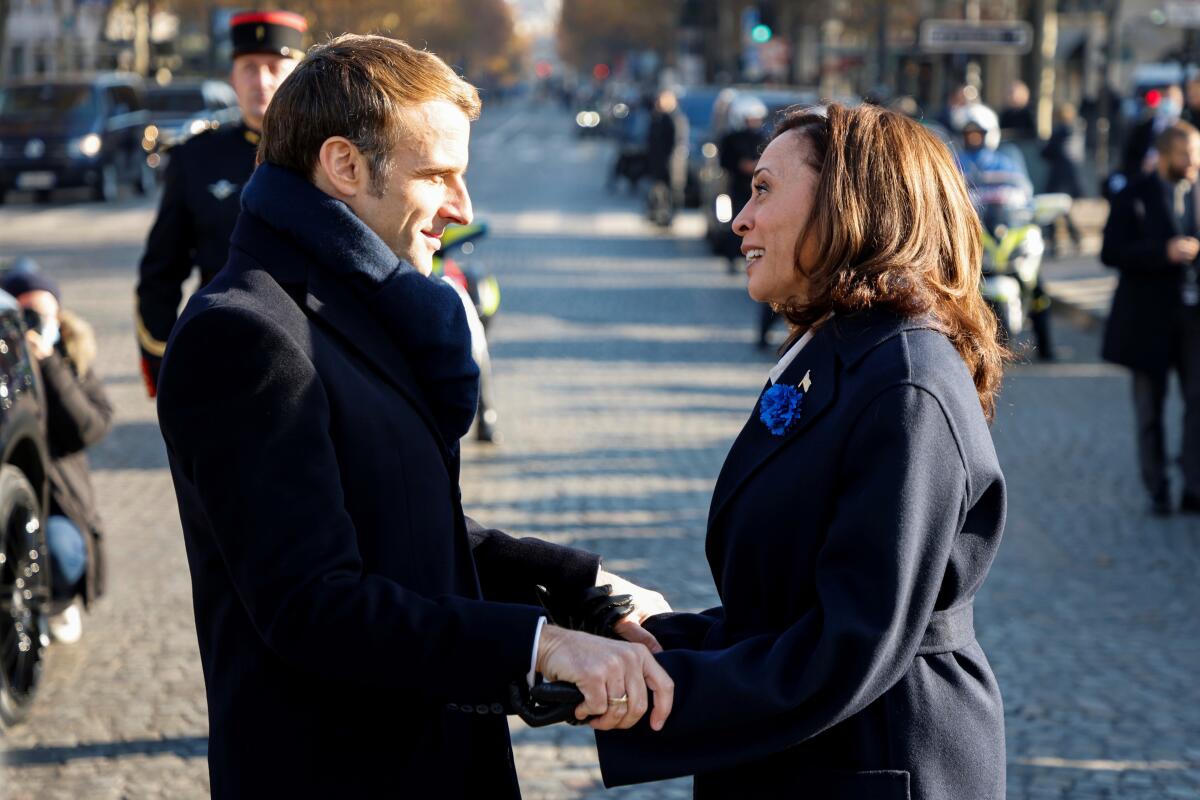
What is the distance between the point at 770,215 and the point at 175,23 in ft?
246

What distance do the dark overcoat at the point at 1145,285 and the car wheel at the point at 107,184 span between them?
75.7ft

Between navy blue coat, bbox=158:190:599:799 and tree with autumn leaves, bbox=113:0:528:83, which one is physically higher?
navy blue coat, bbox=158:190:599:799

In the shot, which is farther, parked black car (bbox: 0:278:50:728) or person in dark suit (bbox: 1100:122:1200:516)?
person in dark suit (bbox: 1100:122:1200:516)

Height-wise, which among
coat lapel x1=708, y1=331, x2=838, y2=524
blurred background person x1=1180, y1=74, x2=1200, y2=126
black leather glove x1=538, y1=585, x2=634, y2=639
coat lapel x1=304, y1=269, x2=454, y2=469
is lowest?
blurred background person x1=1180, y1=74, x2=1200, y2=126

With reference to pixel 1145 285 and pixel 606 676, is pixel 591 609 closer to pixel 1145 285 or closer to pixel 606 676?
pixel 606 676

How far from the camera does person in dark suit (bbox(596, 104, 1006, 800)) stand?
2332 millimetres

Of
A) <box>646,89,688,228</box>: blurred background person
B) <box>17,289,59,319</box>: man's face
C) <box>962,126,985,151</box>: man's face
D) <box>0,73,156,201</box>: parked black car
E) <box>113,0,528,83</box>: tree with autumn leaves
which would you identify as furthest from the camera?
<box>113,0,528,83</box>: tree with autumn leaves

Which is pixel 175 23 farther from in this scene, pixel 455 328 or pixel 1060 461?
pixel 455 328

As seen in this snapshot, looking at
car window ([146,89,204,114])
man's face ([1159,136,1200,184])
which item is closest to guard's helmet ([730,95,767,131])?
man's face ([1159,136,1200,184])

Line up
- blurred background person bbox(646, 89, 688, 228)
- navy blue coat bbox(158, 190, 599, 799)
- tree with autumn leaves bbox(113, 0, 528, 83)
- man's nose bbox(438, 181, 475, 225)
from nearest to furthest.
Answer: navy blue coat bbox(158, 190, 599, 799) < man's nose bbox(438, 181, 475, 225) < blurred background person bbox(646, 89, 688, 228) < tree with autumn leaves bbox(113, 0, 528, 83)

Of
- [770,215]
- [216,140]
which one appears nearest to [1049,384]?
[216,140]

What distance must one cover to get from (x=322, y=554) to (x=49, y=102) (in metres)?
28.4

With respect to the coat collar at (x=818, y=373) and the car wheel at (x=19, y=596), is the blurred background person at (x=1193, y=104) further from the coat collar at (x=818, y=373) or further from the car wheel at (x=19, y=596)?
the coat collar at (x=818, y=373)

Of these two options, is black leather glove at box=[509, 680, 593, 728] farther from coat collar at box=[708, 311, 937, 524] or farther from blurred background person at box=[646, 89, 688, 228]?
blurred background person at box=[646, 89, 688, 228]
